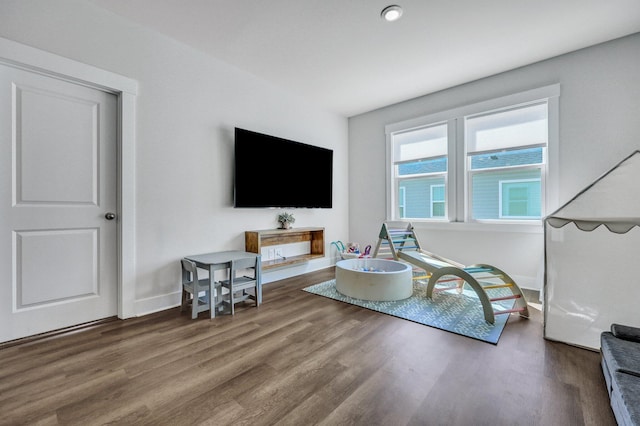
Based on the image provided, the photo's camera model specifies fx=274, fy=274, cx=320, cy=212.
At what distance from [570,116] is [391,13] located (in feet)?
7.57

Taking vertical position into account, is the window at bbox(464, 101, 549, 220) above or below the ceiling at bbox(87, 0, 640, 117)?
below

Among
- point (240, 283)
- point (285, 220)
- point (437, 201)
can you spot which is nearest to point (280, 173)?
point (285, 220)

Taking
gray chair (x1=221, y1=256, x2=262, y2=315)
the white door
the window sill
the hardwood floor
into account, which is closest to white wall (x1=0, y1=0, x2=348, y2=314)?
the white door

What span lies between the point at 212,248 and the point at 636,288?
352 centimetres

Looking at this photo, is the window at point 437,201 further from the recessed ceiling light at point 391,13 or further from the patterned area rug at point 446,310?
the recessed ceiling light at point 391,13

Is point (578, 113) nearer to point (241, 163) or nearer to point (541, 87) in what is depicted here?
point (541, 87)

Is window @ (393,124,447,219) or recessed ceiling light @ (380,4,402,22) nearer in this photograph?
recessed ceiling light @ (380,4,402,22)

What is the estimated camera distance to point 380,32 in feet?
8.36

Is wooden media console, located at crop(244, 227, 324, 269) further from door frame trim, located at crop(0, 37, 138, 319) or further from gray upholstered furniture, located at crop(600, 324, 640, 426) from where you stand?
gray upholstered furniture, located at crop(600, 324, 640, 426)

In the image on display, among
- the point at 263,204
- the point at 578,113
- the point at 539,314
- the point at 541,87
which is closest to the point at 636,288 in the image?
the point at 539,314

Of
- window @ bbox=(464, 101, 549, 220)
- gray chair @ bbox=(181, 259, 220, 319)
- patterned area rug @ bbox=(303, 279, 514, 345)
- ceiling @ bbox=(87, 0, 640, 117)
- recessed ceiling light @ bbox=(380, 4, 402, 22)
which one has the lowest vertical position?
patterned area rug @ bbox=(303, 279, 514, 345)

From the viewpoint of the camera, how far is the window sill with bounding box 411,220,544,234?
3.19 m

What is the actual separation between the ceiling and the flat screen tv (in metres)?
0.88

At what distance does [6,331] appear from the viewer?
77.2 inches
